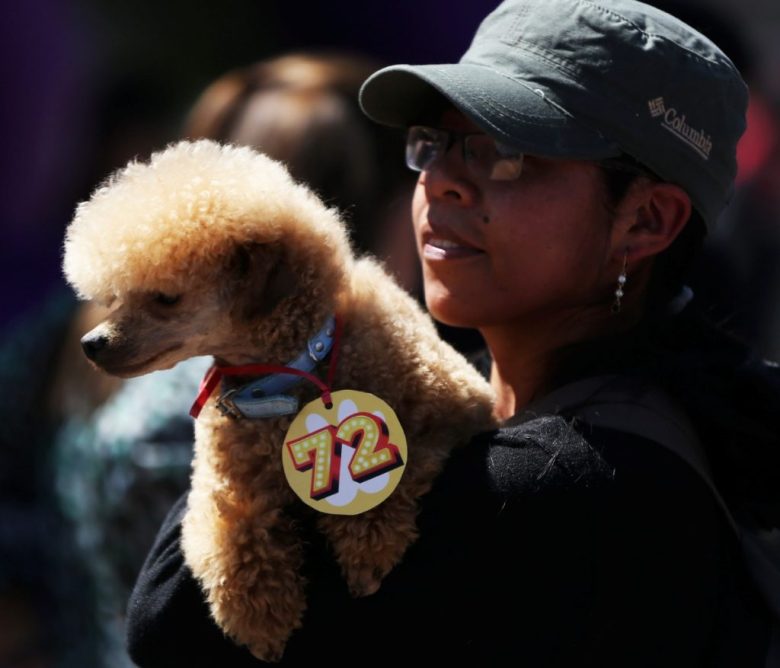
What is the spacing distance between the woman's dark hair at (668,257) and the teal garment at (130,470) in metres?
1.13

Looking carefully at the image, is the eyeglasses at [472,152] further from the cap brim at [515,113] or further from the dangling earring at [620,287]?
the dangling earring at [620,287]

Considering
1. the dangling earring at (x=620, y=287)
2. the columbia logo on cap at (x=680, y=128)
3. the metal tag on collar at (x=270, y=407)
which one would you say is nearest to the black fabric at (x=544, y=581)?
the metal tag on collar at (x=270, y=407)

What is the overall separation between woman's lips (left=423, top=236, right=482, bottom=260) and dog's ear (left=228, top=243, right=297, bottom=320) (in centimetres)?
36

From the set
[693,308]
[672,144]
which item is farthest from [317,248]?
[693,308]

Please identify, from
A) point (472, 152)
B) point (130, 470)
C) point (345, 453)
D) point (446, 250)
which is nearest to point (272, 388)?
point (345, 453)

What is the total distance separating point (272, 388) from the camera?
1.65 meters

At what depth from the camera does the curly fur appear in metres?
1.59

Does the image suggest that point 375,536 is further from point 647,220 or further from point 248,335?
point 647,220

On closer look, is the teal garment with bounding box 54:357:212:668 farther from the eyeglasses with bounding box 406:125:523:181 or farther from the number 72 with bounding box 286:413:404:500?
the number 72 with bounding box 286:413:404:500

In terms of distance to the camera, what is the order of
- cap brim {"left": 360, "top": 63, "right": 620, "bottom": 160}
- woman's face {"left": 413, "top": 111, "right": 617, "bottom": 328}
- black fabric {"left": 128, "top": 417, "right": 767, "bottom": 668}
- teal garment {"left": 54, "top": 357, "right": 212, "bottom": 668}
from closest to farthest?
1. black fabric {"left": 128, "top": 417, "right": 767, "bottom": 668}
2. cap brim {"left": 360, "top": 63, "right": 620, "bottom": 160}
3. woman's face {"left": 413, "top": 111, "right": 617, "bottom": 328}
4. teal garment {"left": 54, "top": 357, "right": 212, "bottom": 668}

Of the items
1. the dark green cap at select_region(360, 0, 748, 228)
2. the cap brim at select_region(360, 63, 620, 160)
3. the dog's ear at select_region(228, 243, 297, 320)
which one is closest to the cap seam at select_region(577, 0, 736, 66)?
the dark green cap at select_region(360, 0, 748, 228)

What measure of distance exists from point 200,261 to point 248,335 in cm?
15

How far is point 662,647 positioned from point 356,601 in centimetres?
47

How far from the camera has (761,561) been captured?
1.69 metres
